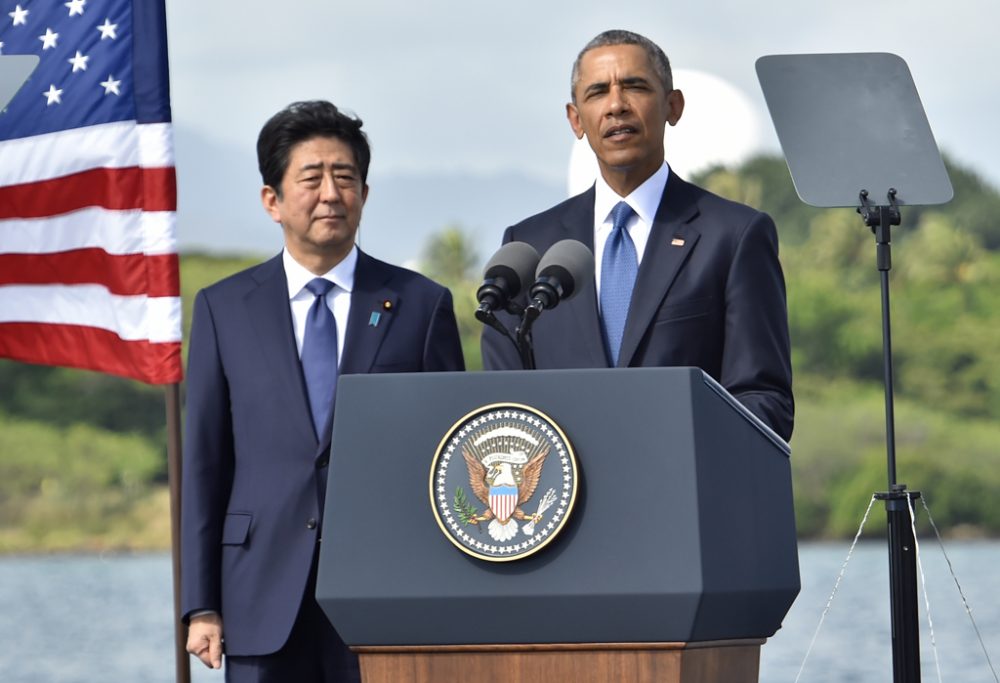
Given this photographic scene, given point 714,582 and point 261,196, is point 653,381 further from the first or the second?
point 261,196

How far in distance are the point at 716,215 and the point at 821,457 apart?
33526 millimetres

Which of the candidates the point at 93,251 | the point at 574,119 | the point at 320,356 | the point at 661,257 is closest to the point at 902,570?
the point at 661,257

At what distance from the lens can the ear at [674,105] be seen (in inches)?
132

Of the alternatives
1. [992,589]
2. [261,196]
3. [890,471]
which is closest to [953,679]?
[890,471]

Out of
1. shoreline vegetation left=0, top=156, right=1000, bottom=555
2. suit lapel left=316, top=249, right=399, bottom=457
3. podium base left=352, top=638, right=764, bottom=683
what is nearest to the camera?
podium base left=352, top=638, right=764, bottom=683

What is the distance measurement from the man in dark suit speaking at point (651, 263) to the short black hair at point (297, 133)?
0.45 meters

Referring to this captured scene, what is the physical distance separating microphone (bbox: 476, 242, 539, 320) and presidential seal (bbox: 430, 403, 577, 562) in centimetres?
22

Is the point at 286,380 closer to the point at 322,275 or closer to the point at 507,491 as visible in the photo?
the point at 322,275

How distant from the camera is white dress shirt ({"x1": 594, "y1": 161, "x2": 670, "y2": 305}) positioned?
10.7 ft

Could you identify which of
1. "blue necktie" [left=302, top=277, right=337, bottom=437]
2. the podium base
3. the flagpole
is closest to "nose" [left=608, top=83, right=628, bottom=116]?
"blue necktie" [left=302, top=277, right=337, bottom=437]

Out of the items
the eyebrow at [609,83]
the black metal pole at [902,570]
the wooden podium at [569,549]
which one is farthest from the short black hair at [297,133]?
the black metal pole at [902,570]

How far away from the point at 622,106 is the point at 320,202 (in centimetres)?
61

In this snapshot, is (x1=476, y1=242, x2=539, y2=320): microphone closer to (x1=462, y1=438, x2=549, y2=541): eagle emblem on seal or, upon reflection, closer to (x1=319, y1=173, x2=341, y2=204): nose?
(x1=462, y1=438, x2=549, y2=541): eagle emblem on seal

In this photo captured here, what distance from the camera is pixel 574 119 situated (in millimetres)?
3436
